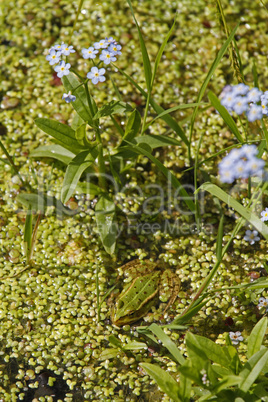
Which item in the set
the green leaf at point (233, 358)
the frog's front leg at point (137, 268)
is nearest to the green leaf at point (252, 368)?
the green leaf at point (233, 358)

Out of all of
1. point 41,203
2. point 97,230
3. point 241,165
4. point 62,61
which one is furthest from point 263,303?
point 62,61

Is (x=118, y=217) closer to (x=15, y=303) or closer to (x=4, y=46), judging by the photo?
(x=15, y=303)

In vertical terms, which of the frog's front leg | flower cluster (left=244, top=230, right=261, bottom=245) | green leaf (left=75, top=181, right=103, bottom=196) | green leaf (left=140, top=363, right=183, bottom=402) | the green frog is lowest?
green leaf (left=140, top=363, right=183, bottom=402)

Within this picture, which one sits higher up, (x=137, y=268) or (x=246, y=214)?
(x=246, y=214)

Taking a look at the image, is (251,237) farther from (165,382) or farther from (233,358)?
(165,382)

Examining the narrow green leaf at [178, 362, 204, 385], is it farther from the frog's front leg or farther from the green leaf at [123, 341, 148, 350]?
the frog's front leg

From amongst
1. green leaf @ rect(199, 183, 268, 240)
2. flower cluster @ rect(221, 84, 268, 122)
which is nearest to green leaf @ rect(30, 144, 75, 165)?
green leaf @ rect(199, 183, 268, 240)

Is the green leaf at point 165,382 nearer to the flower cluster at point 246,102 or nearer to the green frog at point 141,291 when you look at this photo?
the green frog at point 141,291
